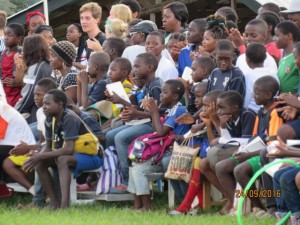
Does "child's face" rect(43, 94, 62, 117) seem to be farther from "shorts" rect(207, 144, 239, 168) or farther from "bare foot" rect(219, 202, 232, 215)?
"bare foot" rect(219, 202, 232, 215)

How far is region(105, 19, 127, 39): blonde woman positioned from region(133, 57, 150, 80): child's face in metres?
2.29

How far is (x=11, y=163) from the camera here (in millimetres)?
12648

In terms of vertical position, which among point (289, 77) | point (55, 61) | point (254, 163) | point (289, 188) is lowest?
point (289, 188)

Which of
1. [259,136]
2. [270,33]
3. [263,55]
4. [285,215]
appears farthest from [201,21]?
[285,215]

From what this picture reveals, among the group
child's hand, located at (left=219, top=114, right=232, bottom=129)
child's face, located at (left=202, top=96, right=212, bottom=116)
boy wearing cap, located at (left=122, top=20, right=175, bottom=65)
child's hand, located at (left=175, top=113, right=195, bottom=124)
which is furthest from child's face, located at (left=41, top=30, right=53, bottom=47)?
child's hand, located at (left=219, top=114, right=232, bottom=129)

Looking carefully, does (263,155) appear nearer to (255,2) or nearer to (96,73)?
(96,73)

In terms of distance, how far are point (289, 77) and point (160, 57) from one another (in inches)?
99.1

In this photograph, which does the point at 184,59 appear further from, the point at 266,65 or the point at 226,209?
the point at 226,209

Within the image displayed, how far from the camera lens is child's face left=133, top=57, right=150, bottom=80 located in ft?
39.2

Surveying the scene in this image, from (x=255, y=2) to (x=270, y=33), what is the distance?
3.71 metres

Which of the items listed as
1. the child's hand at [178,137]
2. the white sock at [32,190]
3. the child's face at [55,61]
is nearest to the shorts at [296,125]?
the child's hand at [178,137]

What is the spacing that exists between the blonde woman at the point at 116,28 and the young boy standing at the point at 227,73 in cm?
326

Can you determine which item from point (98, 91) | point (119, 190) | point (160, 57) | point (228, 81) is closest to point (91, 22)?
point (98, 91)

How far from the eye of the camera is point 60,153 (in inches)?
463
